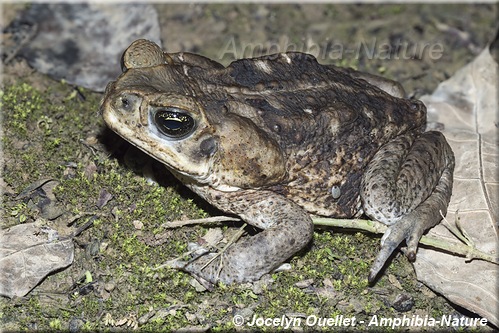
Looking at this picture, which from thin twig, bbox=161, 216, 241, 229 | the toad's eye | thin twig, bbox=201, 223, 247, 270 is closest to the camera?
the toad's eye

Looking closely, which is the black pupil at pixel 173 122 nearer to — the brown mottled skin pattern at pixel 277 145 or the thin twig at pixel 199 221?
the brown mottled skin pattern at pixel 277 145

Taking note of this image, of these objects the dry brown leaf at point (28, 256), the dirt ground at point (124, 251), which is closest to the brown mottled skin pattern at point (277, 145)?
the dirt ground at point (124, 251)

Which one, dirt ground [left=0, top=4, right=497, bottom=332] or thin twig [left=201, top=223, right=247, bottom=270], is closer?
dirt ground [left=0, top=4, right=497, bottom=332]

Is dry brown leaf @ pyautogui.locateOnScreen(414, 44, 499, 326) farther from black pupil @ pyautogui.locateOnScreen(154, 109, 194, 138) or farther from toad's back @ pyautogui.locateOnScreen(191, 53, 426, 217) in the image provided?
black pupil @ pyautogui.locateOnScreen(154, 109, 194, 138)

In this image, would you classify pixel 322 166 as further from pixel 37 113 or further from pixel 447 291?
pixel 37 113

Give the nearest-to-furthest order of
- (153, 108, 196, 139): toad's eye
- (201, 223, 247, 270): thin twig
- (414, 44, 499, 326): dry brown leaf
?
(153, 108, 196, 139): toad's eye
(201, 223, 247, 270): thin twig
(414, 44, 499, 326): dry brown leaf

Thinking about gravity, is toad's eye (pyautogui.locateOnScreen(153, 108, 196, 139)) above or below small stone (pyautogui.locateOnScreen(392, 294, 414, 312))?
above

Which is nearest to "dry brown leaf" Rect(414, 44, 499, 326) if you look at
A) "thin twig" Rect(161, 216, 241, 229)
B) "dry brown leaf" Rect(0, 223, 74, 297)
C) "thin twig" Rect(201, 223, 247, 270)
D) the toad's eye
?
"thin twig" Rect(201, 223, 247, 270)
